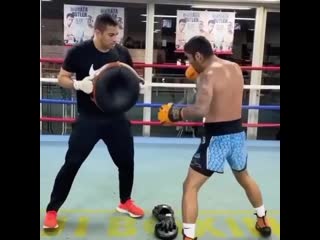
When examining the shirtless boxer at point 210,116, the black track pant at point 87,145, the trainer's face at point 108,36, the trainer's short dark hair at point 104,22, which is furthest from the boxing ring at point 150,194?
the trainer's short dark hair at point 104,22

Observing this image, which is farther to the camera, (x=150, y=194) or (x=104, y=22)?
(x=150, y=194)

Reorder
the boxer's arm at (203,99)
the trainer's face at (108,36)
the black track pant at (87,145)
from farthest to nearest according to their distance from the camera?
the black track pant at (87,145) < the trainer's face at (108,36) < the boxer's arm at (203,99)

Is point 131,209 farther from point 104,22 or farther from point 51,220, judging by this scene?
point 104,22

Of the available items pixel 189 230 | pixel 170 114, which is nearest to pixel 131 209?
pixel 189 230

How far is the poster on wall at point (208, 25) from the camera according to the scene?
5488mm

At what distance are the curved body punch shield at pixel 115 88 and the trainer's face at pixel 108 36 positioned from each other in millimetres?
138

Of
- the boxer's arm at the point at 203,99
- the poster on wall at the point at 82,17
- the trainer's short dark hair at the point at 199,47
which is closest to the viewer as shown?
the boxer's arm at the point at 203,99

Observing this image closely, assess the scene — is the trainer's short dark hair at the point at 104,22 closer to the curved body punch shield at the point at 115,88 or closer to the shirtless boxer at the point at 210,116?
the curved body punch shield at the point at 115,88

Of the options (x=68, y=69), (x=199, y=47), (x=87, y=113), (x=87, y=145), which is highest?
(x=199, y=47)

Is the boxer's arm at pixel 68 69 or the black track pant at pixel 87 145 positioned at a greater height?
the boxer's arm at pixel 68 69

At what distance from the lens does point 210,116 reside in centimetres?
240

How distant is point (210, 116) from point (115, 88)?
63cm

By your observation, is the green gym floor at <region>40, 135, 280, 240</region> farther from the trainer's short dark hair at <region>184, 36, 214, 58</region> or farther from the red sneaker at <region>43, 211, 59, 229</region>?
the trainer's short dark hair at <region>184, 36, 214, 58</region>
